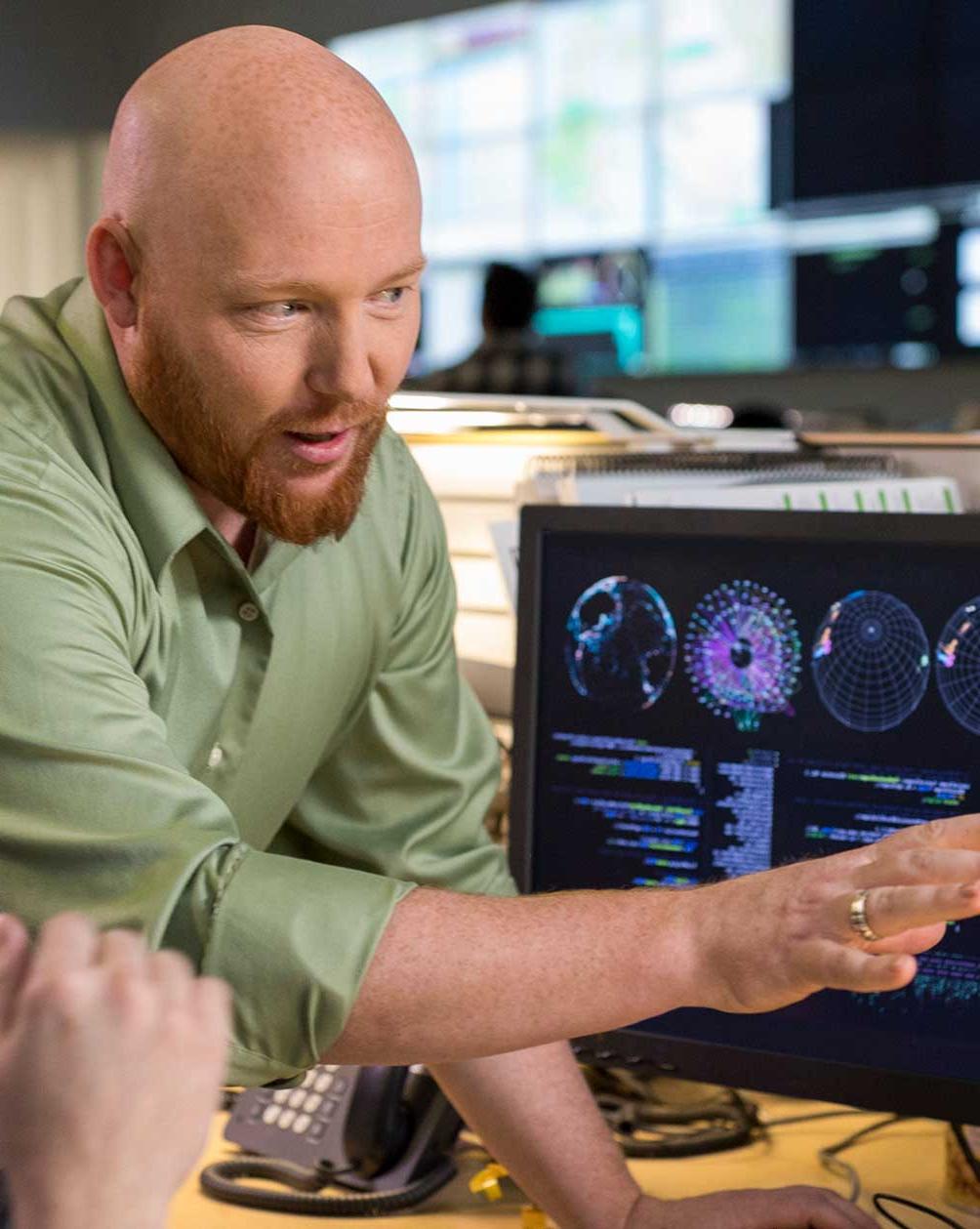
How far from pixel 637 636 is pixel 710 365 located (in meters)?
5.45

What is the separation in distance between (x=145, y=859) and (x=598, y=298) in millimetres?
6180

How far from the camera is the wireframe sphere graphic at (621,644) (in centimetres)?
121

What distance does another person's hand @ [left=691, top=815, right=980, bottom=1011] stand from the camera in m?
0.78

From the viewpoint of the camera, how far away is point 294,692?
1217 mm

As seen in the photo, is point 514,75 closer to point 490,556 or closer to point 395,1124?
point 490,556

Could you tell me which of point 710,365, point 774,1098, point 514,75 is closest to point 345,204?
point 774,1098

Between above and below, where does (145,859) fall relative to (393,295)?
below

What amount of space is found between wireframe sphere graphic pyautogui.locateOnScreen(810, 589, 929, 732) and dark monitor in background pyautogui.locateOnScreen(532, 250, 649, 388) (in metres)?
5.38

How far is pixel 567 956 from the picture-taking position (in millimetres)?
855

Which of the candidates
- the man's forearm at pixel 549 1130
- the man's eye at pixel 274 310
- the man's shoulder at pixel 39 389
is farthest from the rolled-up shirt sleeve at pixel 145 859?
the man's forearm at pixel 549 1130

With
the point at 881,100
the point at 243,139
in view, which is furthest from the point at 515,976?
the point at 881,100

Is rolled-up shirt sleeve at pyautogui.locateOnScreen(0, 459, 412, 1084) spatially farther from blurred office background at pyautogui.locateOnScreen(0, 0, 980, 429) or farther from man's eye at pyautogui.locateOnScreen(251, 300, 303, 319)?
blurred office background at pyautogui.locateOnScreen(0, 0, 980, 429)

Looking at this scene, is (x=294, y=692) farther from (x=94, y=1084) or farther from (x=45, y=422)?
(x=94, y=1084)

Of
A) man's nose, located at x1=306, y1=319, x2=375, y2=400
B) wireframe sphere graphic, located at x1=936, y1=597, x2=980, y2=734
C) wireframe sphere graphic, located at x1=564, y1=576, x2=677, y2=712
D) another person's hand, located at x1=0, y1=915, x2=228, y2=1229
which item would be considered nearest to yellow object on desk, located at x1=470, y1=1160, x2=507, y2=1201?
wireframe sphere graphic, located at x1=564, y1=576, x2=677, y2=712
